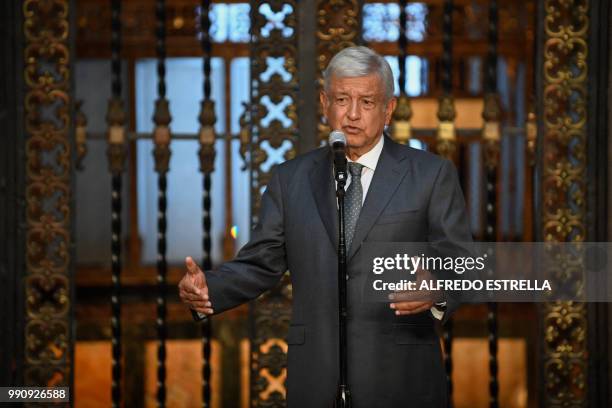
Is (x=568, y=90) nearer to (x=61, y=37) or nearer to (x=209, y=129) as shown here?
(x=209, y=129)

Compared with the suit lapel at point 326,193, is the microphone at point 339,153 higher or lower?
higher

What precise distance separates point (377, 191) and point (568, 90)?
176cm

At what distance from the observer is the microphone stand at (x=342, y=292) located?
8.23ft

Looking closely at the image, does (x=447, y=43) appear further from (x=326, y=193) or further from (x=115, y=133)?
(x=326, y=193)

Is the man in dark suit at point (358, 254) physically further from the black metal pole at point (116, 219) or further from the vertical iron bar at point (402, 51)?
the black metal pole at point (116, 219)

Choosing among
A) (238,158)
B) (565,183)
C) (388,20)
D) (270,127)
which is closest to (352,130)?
(270,127)

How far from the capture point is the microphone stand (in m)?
2.51

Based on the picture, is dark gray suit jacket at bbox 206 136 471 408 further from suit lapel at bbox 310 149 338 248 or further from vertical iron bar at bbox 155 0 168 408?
vertical iron bar at bbox 155 0 168 408

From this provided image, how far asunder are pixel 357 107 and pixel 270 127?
4.87 ft

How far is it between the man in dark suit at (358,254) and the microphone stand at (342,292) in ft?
0.45

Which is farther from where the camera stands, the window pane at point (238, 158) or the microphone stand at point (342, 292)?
the window pane at point (238, 158)

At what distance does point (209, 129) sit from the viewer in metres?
4.28

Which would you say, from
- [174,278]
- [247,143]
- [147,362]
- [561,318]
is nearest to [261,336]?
[247,143]

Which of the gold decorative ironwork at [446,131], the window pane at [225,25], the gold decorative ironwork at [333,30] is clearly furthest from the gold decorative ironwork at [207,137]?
the window pane at [225,25]
